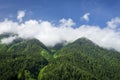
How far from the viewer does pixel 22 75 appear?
7038 centimetres

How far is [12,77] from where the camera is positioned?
227ft

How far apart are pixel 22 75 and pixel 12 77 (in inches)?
110
